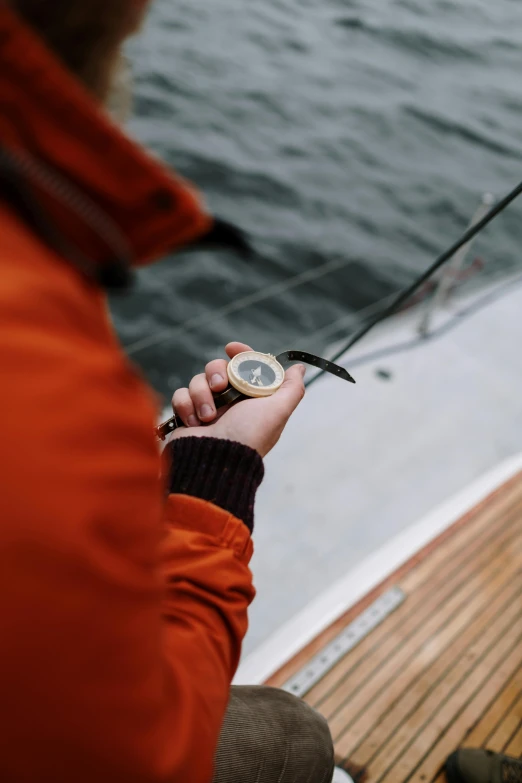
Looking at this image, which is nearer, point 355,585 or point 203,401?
point 203,401

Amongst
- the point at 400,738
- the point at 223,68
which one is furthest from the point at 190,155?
the point at 400,738

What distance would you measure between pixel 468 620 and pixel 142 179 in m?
2.11

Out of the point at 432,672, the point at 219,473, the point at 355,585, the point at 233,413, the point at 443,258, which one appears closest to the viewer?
the point at 219,473

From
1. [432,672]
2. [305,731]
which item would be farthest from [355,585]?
[305,731]

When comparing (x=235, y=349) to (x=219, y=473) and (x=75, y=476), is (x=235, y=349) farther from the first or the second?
(x=75, y=476)

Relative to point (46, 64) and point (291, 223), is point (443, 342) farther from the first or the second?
point (46, 64)

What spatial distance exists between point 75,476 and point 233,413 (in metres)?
0.67

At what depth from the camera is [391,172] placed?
7605 mm

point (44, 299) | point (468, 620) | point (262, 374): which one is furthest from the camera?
point (468, 620)

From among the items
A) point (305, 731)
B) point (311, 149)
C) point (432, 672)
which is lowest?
point (311, 149)

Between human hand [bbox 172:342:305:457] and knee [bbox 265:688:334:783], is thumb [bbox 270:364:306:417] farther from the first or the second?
knee [bbox 265:688:334:783]

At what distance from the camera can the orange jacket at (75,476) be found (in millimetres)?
523

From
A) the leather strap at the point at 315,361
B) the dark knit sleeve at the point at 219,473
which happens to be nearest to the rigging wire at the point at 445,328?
the leather strap at the point at 315,361

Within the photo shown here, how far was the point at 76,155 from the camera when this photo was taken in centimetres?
59
